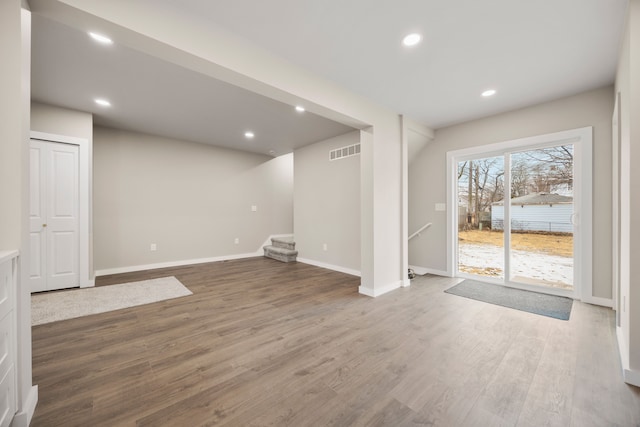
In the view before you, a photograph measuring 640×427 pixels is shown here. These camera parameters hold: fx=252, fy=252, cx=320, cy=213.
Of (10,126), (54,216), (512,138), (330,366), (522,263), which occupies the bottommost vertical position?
(330,366)

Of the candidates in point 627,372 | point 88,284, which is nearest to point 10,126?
point 88,284

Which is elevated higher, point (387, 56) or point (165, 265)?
point (387, 56)

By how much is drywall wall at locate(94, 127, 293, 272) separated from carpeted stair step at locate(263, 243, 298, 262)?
37cm

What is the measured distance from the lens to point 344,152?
4.66m

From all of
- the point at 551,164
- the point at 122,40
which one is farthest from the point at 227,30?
the point at 551,164

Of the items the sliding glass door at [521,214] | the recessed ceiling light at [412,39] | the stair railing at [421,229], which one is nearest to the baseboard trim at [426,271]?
the sliding glass door at [521,214]

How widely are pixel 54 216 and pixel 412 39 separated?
4.95 m

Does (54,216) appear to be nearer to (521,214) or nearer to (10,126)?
(10,126)

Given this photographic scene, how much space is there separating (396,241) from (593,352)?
2115mm

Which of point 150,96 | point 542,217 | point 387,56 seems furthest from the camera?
point 542,217

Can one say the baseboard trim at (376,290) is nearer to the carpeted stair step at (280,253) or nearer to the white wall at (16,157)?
the carpeted stair step at (280,253)

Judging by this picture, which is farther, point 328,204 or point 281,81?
point 328,204

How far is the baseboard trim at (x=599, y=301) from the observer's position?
115 inches

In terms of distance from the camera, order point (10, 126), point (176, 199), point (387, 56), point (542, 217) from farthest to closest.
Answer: point (176, 199) < point (542, 217) < point (387, 56) < point (10, 126)
